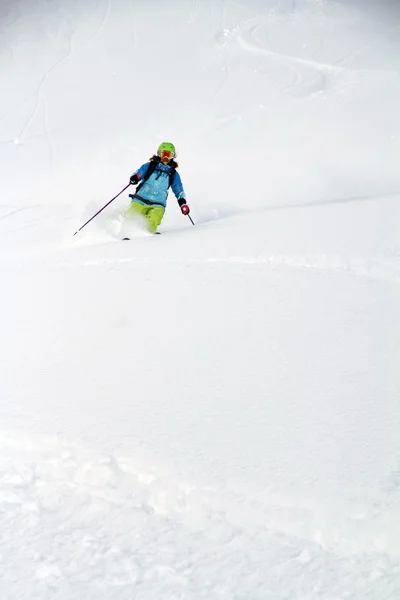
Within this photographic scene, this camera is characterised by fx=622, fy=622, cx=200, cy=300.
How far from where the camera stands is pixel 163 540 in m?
2.00

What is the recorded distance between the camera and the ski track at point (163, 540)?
1.80 meters

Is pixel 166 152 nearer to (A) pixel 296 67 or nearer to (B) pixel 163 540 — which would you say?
(B) pixel 163 540

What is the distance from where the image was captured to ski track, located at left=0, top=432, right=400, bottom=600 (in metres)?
1.80

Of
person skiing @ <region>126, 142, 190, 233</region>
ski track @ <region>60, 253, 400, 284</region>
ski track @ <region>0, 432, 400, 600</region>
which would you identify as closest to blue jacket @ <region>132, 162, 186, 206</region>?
person skiing @ <region>126, 142, 190, 233</region>

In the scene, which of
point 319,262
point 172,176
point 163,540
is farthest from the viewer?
point 172,176

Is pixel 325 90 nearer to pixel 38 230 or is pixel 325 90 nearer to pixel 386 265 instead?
pixel 38 230

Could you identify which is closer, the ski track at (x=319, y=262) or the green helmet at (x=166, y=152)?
the ski track at (x=319, y=262)

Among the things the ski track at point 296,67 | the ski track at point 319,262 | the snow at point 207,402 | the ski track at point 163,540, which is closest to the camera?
the ski track at point 163,540

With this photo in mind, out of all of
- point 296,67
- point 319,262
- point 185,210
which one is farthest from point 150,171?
point 296,67

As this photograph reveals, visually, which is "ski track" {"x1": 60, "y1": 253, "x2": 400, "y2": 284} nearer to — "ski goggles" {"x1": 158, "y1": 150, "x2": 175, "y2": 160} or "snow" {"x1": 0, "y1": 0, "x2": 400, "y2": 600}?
"snow" {"x1": 0, "y1": 0, "x2": 400, "y2": 600}

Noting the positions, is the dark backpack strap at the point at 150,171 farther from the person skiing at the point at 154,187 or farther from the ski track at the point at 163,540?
the ski track at the point at 163,540

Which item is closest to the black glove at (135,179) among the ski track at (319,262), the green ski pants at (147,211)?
the green ski pants at (147,211)

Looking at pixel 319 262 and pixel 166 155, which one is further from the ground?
pixel 166 155

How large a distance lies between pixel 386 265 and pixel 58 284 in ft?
8.27
